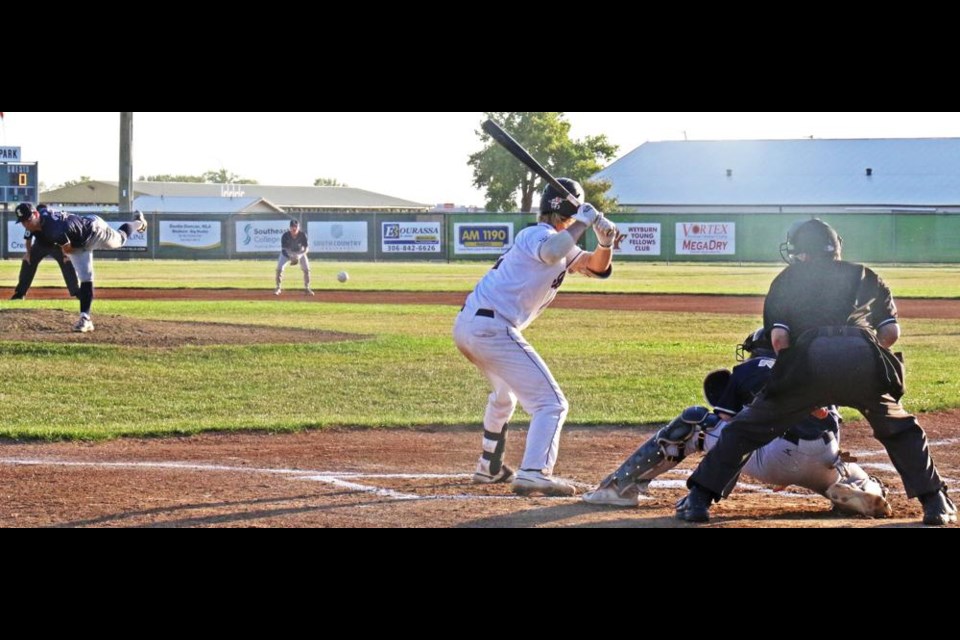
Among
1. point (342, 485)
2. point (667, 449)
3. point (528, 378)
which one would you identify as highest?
point (528, 378)

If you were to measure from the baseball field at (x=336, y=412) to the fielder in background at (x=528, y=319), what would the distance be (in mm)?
299

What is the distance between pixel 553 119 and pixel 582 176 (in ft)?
18.9

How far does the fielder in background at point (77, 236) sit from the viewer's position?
15836 mm

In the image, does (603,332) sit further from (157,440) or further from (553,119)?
(553,119)

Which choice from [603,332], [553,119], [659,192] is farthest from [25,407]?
[659,192]

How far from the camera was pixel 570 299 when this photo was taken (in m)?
26.8

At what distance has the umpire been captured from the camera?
6074mm

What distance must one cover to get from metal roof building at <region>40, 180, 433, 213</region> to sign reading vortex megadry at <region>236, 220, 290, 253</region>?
128 ft

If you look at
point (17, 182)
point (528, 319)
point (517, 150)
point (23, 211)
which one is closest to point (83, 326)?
point (23, 211)

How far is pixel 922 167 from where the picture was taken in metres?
65.8

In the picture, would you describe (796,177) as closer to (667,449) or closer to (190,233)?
(190,233)

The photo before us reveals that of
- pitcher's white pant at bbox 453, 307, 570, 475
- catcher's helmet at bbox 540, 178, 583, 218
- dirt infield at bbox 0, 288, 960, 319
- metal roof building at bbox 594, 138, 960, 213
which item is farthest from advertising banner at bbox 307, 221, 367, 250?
pitcher's white pant at bbox 453, 307, 570, 475

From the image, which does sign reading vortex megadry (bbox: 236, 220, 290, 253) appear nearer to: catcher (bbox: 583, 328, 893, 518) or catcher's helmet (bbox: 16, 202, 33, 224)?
catcher's helmet (bbox: 16, 202, 33, 224)

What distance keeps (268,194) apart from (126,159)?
49.7m
